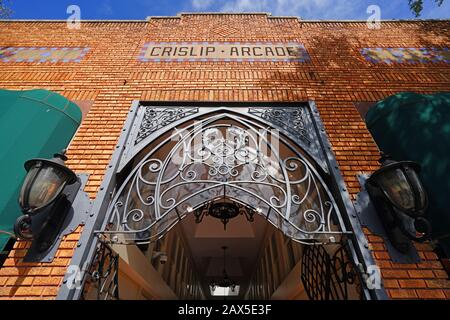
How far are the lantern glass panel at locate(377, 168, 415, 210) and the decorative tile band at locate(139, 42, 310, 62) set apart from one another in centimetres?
282

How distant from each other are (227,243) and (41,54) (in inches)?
301

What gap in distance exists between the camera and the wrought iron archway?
9.04 ft

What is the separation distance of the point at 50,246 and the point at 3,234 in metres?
0.39

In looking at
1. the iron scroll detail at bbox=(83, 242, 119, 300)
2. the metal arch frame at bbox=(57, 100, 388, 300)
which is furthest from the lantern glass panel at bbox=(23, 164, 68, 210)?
the iron scroll detail at bbox=(83, 242, 119, 300)

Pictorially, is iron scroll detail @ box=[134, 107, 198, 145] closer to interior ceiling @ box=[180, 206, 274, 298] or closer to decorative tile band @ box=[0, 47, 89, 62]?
decorative tile band @ box=[0, 47, 89, 62]

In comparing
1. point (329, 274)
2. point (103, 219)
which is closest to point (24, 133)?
point (103, 219)

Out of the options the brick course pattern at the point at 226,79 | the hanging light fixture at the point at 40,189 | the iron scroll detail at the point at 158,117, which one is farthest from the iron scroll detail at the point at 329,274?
the hanging light fixture at the point at 40,189

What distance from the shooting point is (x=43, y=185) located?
2.38 metres

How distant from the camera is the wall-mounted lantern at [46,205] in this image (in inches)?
87.9

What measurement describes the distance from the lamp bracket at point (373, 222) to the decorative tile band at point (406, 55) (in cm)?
282

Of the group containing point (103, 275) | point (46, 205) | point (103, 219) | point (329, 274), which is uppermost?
point (103, 219)

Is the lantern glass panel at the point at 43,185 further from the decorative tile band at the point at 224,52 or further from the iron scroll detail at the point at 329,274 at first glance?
the iron scroll detail at the point at 329,274

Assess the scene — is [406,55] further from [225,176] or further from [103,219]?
[103,219]
